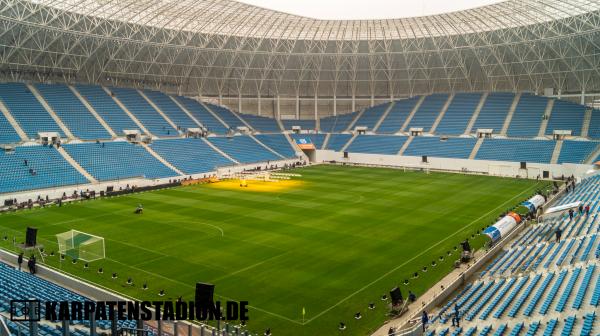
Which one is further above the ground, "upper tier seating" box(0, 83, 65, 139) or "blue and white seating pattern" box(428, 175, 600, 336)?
"upper tier seating" box(0, 83, 65, 139)

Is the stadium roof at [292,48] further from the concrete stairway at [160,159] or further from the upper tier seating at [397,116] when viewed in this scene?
the concrete stairway at [160,159]

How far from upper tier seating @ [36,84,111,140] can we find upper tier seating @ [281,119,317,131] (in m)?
29.4

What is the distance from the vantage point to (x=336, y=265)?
2273 centimetres

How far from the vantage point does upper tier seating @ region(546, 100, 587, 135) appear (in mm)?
55781

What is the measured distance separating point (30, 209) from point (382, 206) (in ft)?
86.6

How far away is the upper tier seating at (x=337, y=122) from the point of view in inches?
2899

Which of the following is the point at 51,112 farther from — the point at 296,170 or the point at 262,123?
the point at 262,123

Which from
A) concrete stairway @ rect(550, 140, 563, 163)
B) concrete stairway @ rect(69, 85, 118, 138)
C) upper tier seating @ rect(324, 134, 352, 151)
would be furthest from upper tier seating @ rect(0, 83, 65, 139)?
concrete stairway @ rect(550, 140, 563, 163)

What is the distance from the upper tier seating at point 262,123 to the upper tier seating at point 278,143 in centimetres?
172

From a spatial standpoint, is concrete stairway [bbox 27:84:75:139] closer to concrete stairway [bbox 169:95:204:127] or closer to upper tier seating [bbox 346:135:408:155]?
concrete stairway [bbox 169:95:204:127]

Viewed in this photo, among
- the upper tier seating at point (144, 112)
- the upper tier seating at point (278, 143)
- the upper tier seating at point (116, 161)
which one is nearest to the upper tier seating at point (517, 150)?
the upper tier seating at point (278, 143)

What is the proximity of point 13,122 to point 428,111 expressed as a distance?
169ft

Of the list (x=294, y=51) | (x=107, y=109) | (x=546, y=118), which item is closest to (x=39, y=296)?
(x=107, y=109)

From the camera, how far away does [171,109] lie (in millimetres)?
63125
